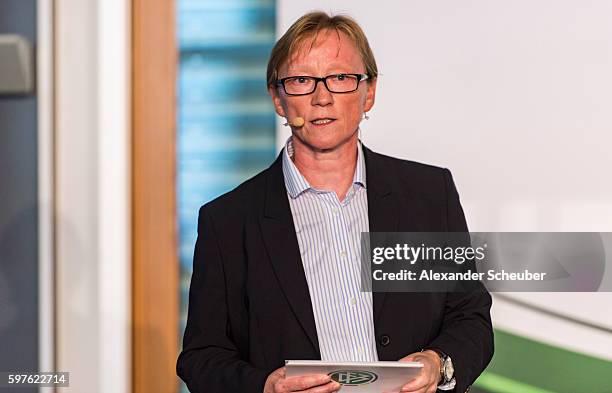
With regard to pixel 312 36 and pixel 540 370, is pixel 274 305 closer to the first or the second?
pixel 312 36

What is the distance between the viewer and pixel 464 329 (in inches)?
88.5

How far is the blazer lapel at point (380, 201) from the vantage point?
7.67 feet

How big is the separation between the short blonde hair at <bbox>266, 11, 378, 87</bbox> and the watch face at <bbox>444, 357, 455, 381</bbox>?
778 mm

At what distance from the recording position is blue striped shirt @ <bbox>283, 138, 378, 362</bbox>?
87.7 inches

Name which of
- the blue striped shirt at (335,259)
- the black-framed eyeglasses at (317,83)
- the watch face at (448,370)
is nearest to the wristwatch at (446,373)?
the watch face at (448,370)

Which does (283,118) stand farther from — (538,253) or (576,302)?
(576,302)

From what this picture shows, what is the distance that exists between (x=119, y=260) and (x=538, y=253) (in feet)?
4.07

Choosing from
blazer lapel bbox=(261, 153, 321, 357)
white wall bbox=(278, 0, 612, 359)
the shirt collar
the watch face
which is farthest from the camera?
white wall bbox=(278, 0, 612, 359)

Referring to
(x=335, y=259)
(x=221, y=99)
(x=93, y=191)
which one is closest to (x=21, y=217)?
(x=93, y=191)

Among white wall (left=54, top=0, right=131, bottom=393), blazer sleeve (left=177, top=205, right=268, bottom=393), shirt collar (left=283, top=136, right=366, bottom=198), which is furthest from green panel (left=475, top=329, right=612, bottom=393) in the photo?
white wall (left=54, top=0, right=131, bottom=393)

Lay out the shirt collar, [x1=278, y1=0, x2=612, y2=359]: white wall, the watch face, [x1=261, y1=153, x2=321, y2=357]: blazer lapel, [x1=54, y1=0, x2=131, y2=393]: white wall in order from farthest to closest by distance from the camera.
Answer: [x1=54, y1=0, x2=131, y2=393]: white wall < [x1=278, y1=0, x2=612, y2=359]: white wall < the shirt collar < [x1=261, y1=153, x2=321, y2=357]: blazer lapel < the watch face

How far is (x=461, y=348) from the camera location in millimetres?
2180

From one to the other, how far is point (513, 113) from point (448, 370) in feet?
2.63

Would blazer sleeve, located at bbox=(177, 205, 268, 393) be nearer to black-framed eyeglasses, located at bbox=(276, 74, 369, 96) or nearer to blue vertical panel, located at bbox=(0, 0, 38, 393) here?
black-framed eyeglasses, located at bbox=(276, 74, 369, 96)
